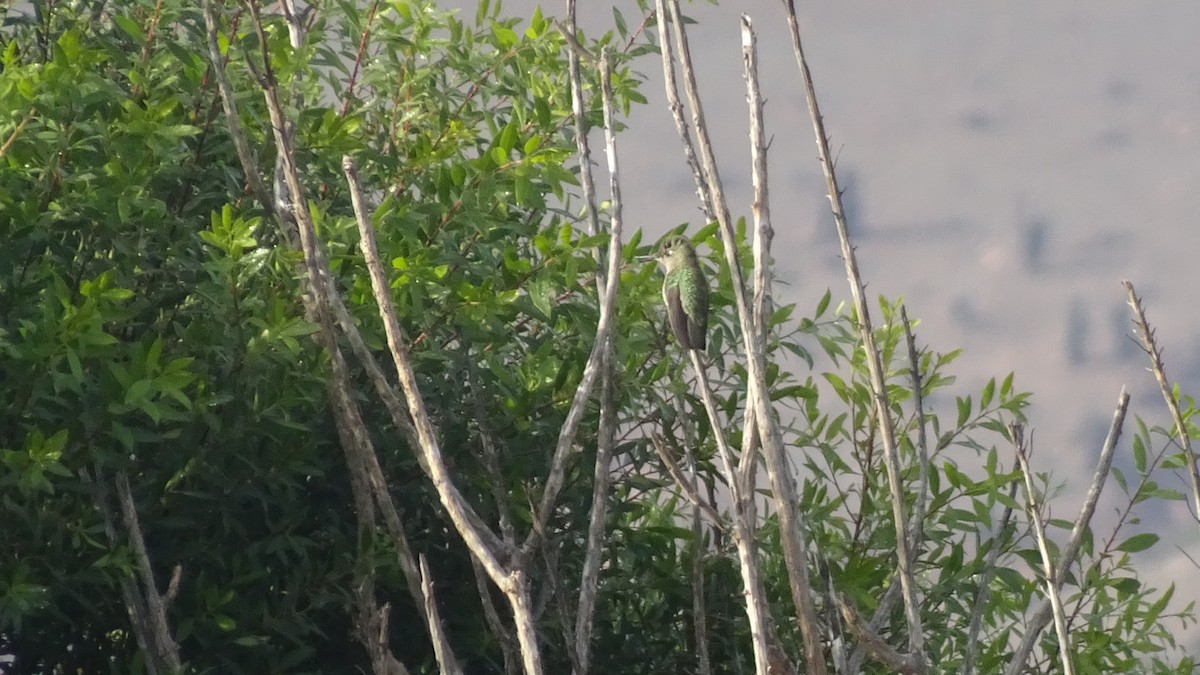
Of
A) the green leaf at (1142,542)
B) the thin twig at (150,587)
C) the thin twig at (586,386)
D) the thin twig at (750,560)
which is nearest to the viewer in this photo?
the thin twig at (750,560)

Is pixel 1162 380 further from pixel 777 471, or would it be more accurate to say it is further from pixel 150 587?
pixel 150 587

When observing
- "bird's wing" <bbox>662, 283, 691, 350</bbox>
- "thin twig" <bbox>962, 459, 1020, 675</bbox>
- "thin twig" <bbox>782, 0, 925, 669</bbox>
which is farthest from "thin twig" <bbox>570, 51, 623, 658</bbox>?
"thin twig" <bbox>962, 459, 1020, 675</bbox>

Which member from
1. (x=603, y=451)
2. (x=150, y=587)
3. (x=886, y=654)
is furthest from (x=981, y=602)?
(x=150, y=587)

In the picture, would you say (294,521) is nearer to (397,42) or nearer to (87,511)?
(87,511)

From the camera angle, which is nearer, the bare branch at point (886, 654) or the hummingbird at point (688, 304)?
the bare branch at point (886, 654)

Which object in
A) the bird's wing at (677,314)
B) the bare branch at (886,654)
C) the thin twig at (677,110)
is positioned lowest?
the bare branch at (886,654)

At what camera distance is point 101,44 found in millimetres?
3248

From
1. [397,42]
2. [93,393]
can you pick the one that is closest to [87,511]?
[93,393]

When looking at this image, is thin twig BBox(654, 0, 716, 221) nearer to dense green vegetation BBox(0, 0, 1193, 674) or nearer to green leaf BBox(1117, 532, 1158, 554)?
dense green vegetation BBox(0, 0, 1193, 674)

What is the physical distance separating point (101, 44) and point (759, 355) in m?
1.89

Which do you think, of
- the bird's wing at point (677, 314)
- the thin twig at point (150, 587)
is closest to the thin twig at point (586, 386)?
the bird's wing at point (677, 314)

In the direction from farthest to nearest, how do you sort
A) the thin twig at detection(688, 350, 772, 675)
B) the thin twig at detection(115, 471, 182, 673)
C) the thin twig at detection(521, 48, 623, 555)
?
the thin twig at detection(115, 471, 182, 673) < the thin twig at detection(521, 48, 623, 555) < the thin twig at detection(688, 350, 772, 675)

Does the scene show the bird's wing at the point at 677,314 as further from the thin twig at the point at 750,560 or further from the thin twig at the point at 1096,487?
the thin twig at the point at 1096,487

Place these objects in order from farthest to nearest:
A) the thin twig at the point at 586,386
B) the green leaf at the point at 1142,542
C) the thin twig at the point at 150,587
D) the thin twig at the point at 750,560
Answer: the green leaf at the point at 1142,542, the thin twig at the point at 150,587, the thin twig at the point at 586,386, the thin twig at the point at 750,560
